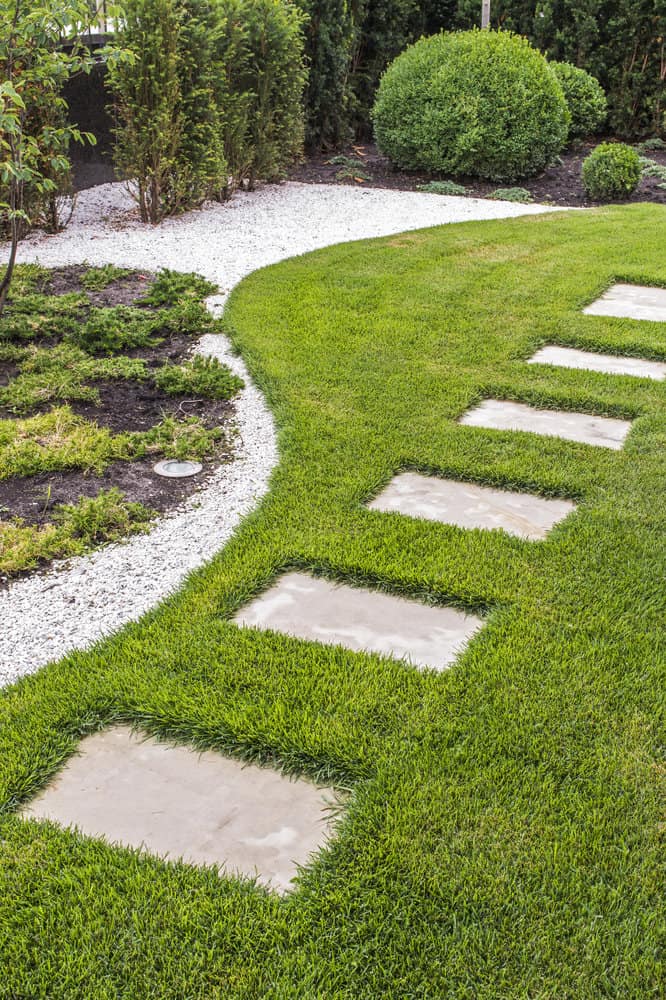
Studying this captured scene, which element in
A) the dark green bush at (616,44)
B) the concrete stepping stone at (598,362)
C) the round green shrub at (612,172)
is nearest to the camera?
the concrete stepping stone at (598,362)

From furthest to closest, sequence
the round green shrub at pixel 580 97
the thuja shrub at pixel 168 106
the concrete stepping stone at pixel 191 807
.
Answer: the round green shrub at pixel 580 97 → the thuja shrub at pixel 168 106 → the concrete stepping stone at pixel 191 807

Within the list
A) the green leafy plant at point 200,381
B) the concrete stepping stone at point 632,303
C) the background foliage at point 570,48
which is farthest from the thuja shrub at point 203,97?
the concrete stepping stone at point 632,303

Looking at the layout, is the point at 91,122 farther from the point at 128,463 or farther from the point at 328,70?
the point at 128,463

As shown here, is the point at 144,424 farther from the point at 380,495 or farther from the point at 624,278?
the point at 624,278

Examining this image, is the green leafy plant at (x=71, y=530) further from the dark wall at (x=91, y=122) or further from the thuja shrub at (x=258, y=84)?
the dark wall at (x=91, y=122)

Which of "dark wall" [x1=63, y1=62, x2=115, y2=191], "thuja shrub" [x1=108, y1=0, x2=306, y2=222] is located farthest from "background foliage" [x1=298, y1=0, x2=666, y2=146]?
"dark wall" [x1=63, y1=62, x2=115, y2=191]

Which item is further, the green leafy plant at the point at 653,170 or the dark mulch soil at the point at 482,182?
the green leafy plant at the point at 653,170

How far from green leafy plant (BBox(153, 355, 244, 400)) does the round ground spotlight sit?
2.40 feet

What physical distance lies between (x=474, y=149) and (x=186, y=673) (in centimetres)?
835

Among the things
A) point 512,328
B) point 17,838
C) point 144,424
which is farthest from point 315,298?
point 17,838

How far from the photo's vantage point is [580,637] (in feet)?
8.42

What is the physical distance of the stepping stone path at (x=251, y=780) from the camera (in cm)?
193

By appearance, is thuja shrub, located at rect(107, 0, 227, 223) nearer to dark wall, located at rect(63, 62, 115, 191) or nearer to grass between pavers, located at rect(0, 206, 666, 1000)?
dark wall, located at rect(63, 62, 115, 191)

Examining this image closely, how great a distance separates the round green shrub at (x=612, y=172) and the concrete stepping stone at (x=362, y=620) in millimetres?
7500
